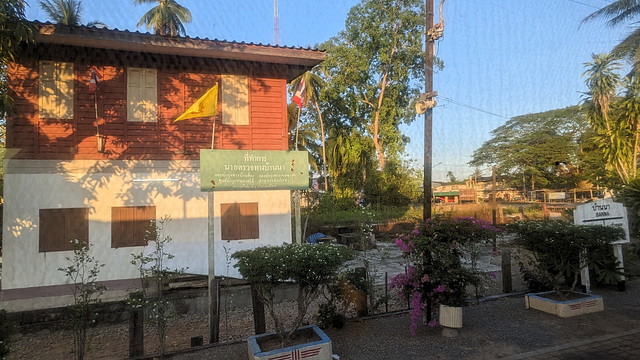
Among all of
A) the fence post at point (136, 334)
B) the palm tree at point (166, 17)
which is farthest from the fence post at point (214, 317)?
the palm tree at point (166, 17)

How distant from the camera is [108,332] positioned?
6770 mm

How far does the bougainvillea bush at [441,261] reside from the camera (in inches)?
213

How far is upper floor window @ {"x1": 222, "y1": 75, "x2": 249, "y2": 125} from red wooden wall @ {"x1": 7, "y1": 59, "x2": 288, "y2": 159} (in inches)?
5.9

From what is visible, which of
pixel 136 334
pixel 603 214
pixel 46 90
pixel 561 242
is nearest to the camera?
pixel 136 334

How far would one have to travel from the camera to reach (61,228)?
922cm

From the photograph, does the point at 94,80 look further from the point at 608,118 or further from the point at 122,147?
the point at 608,118

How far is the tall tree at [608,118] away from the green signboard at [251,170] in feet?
37.0

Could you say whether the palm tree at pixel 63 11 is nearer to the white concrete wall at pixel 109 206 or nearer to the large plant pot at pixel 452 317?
the white concrete wall at pixel 109 206

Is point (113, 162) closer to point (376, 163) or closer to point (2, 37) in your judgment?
point (2, 37)

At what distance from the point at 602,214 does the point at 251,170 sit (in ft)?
23.8

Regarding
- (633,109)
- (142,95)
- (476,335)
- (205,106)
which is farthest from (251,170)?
(633,109)

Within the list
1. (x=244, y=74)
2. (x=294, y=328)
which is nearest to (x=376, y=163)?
(x=244, y=74)

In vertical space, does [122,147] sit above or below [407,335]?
above

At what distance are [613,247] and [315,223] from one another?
12.2 m
